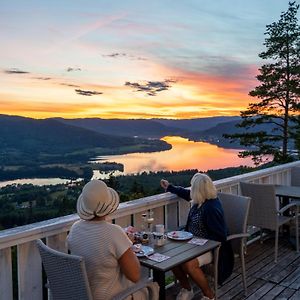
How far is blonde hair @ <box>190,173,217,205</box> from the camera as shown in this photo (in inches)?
124

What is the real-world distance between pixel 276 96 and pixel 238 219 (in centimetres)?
1750

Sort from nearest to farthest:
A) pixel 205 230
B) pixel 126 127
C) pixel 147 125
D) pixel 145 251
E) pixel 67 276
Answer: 1. pixel 67 276
2. pixel 145 251
3. pixel 205 230
4. pixel 126 127
5. pixel 147 125

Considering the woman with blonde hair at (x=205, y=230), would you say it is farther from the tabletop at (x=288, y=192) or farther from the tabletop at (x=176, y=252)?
the tabletop at (x=288, y=192)

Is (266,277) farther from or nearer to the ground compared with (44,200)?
nearer to the ground

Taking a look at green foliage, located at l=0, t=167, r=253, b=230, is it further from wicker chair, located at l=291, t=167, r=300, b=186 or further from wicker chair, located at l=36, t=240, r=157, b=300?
wicker chair, located at l=291, t=167, r=300, b=186

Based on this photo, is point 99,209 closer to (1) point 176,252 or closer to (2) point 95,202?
(2) point 95,202

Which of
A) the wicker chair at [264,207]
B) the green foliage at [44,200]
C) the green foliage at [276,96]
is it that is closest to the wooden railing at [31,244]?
the green foliage at [44,200]

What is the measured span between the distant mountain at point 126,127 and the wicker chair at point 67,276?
659 inches

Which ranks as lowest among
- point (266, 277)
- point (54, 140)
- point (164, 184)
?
point (266, 277)

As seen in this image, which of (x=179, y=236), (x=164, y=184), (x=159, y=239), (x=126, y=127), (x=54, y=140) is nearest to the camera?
(x=159, y=239)

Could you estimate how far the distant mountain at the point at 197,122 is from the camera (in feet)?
69.3

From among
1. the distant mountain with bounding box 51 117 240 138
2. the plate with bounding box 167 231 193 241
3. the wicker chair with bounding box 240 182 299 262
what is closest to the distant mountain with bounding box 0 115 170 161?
the distant mountain with bounding box 51 117 240 138

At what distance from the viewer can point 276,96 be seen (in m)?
19.6

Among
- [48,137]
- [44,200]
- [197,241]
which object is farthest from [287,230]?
[48,137]
